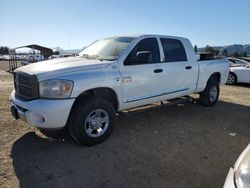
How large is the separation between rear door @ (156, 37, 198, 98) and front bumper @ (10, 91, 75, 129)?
225cm

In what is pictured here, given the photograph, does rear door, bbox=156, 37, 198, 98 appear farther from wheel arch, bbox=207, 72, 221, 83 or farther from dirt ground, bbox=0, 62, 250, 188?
wheel arch, bbox=207, 72, 221, 83

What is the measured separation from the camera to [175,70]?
599 centimetres

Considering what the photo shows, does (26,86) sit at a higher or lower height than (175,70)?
lower

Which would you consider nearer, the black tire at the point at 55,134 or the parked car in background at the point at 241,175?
the parked car in background at the point at 241,175

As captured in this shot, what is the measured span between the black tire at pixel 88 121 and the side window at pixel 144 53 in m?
0.98

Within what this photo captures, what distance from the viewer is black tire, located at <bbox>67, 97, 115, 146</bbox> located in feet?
14.1

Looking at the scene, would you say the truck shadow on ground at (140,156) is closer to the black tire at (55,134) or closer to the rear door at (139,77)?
the black tire at (55,134)

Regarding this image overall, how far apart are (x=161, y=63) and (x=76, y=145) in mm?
2465

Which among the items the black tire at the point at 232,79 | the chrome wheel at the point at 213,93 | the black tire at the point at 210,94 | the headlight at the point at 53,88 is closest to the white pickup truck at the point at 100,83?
the headlight at the point at 53,88

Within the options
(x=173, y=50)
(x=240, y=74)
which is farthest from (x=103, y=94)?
(x=240, y=74)

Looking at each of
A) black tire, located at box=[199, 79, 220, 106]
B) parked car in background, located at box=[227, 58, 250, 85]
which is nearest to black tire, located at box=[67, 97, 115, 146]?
black tire, located at box=[199, 79, 220, 106]

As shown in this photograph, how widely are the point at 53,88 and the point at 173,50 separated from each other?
10.5ft

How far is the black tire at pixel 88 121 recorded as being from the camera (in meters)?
4.29

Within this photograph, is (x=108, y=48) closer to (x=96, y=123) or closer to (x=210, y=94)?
(x=96, y=123)
